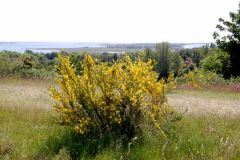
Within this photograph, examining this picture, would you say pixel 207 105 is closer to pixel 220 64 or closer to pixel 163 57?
pixel 220 64

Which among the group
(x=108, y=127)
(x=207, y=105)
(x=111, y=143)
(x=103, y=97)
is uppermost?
(x=103, y=97)

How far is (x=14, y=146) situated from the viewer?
11.7 feet

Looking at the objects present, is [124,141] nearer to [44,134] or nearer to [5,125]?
[44,134]

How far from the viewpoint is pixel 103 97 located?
12.0 ft

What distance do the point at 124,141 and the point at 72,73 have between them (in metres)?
1.63

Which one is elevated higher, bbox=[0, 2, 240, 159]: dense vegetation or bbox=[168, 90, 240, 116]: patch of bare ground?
bbox=[0, 2, 240, 159]: dense vegetation

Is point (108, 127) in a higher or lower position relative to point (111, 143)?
higher

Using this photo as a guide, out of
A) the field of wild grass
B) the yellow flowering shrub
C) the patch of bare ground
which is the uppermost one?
the yellow flowering shrub

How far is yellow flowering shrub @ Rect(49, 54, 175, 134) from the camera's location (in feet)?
11.8

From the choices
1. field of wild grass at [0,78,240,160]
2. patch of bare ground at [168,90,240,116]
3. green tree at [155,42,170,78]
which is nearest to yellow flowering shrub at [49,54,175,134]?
field of wild grass at [0,78,240,160]
